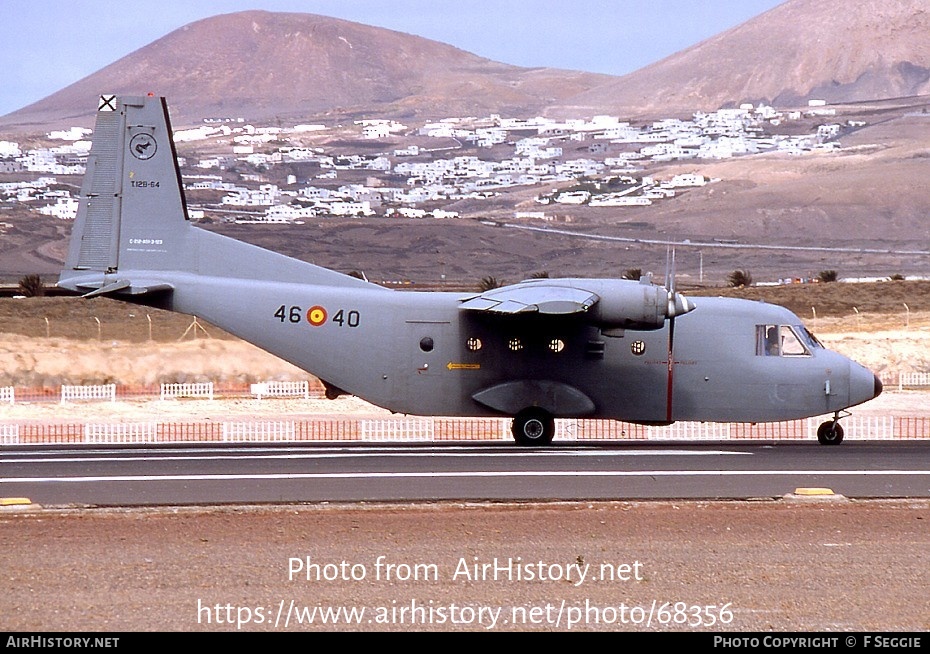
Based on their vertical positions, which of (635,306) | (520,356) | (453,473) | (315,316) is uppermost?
(635,306)

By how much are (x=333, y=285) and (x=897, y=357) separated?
3099cm

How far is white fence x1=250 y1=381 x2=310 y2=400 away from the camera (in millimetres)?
39688

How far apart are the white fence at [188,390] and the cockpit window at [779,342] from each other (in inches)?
772

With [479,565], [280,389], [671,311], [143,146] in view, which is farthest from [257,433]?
[479,565]

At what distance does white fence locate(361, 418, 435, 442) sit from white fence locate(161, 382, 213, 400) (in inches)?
367

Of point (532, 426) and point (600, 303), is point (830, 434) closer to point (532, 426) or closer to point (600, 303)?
point (600, 303)

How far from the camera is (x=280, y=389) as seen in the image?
4022 cm

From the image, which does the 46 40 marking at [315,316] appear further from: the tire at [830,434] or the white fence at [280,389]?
the white fence at [280,389]

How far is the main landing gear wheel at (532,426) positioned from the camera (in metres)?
26.6

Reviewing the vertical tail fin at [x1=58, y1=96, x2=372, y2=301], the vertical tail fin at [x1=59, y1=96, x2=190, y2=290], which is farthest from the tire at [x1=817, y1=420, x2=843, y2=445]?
the vertical tail fin at [x1=59, y1=96, x2=190, y2=290]

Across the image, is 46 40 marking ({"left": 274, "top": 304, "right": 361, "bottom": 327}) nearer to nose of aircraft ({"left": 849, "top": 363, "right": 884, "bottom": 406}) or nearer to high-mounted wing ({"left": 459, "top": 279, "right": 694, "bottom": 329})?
high-mounted wing ({"left": 459, "top": 279, "right": 694, "bottom": 329})

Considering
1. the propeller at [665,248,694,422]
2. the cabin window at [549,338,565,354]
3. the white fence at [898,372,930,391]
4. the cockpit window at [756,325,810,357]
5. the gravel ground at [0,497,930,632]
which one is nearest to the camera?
the gravel ground at [0,497,930,632]

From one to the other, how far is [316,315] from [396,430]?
234 inches

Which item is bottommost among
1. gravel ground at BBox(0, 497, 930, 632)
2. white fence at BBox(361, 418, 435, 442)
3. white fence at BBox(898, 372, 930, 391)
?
white fence at BBox(898, 372, 930, 391)
